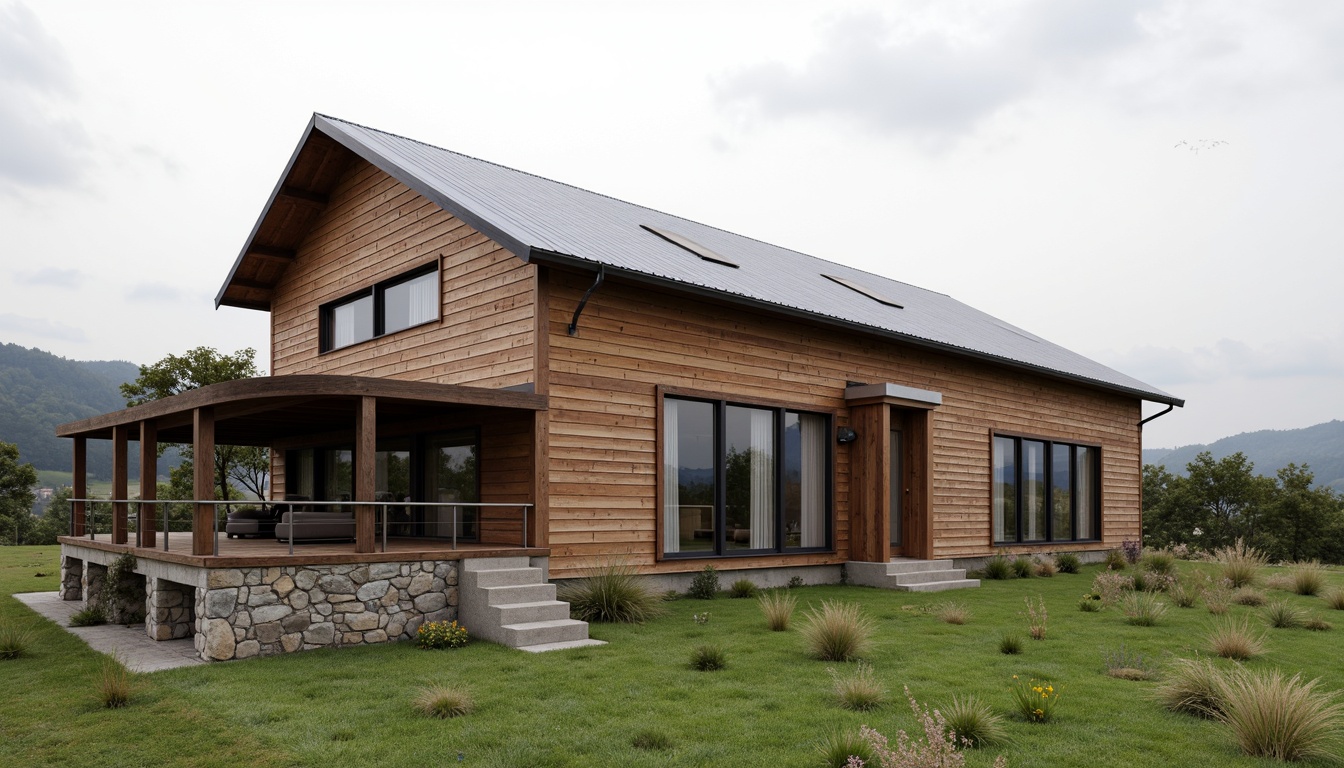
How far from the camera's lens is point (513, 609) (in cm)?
908

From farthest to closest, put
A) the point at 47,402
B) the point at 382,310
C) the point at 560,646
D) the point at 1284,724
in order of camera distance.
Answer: the point at 47,402 < the point at 382,310 < the point at 560,646 < the point at 1284,724

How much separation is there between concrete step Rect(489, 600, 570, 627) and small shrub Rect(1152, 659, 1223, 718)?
5.47m

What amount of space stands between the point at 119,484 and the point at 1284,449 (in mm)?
189117

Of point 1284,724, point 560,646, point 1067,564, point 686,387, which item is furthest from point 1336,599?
point 560,646

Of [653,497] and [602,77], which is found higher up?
[602,77]

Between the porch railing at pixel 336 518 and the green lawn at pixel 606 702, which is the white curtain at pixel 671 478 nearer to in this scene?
the porch railing at pixel 336 518

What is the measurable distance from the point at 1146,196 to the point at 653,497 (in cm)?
1352

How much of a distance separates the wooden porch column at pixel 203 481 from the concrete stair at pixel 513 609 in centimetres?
251

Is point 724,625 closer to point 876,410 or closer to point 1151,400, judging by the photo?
point 876,410

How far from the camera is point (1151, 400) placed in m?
21.8

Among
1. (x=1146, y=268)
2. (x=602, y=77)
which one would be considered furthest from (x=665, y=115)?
(x=1146, y=268)

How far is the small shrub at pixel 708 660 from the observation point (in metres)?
7.58

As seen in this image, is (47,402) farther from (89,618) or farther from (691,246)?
(691,246)

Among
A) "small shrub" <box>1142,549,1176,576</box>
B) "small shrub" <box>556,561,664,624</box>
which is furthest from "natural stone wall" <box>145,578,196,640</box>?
"small shrub" <box>1142,549,1176,576</box>
